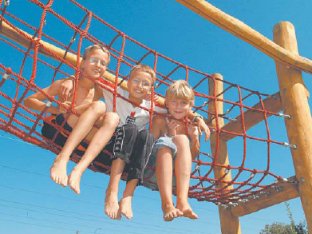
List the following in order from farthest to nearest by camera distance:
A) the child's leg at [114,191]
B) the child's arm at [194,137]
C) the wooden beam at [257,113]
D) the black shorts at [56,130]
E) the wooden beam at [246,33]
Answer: the wooden beam at [257,113], the wooden beam at [246,33], the child's arm at [194,137], the black shorts at [56,130], the child's leg at [114,191]

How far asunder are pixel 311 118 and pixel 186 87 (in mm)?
1462

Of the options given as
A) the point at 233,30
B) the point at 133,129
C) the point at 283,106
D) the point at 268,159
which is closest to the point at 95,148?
the point at 133,129

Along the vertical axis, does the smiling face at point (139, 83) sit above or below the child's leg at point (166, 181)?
above

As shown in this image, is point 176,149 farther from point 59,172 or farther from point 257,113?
point 257,113

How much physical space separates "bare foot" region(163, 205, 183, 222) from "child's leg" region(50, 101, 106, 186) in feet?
2.16

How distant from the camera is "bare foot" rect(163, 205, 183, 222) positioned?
2424 millimetres

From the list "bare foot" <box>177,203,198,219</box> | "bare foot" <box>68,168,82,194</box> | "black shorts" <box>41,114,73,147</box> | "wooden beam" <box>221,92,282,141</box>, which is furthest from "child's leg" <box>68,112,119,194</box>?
"wooden beam" <box>221,92,282,141</box>

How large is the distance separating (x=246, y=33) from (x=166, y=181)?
182 centimetres

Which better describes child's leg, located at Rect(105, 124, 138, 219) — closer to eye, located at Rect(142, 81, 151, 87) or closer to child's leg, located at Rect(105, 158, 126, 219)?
child's leg, located at Rect(105, 158, 126, 219)

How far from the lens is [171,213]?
2438 millimetres

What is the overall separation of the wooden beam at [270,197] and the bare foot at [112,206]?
1.68 metres

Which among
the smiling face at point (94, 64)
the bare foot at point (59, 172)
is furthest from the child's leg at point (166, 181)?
the smiling face at point (94, 64)

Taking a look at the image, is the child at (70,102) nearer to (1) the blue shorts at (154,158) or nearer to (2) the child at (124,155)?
(2) the child at (124,155)

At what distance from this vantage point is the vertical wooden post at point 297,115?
3490 mm
